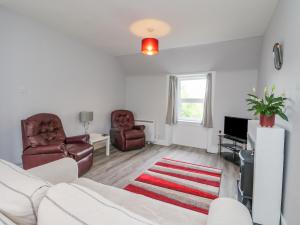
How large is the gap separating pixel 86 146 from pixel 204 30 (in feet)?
9.54

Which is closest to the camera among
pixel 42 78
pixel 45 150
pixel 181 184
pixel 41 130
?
pixel 45 150

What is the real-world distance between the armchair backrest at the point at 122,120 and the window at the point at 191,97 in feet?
4.80

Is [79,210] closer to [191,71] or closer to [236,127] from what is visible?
[236,127]

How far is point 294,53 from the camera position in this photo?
1551 millimetres

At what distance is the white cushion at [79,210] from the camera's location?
1.94 ft

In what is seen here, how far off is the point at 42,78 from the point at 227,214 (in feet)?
11.5

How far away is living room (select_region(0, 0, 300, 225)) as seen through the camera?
1.41 m

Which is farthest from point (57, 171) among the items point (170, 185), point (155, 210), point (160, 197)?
point (170, 185)

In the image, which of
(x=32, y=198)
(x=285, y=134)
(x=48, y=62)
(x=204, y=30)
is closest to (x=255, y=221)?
(x=285, y=134)

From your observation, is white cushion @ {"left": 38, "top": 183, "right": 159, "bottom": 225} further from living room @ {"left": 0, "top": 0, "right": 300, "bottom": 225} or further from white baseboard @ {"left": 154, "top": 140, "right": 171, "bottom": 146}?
white baseboard @ {"left": 154, "top": 140, "right": 171, "bottom": 146}

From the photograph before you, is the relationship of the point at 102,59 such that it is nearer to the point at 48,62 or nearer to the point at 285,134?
the point at 48,62

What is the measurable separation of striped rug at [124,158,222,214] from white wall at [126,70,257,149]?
1.44 meters

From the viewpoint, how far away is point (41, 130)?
9.54 feet

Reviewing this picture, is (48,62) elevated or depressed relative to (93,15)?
depressed
